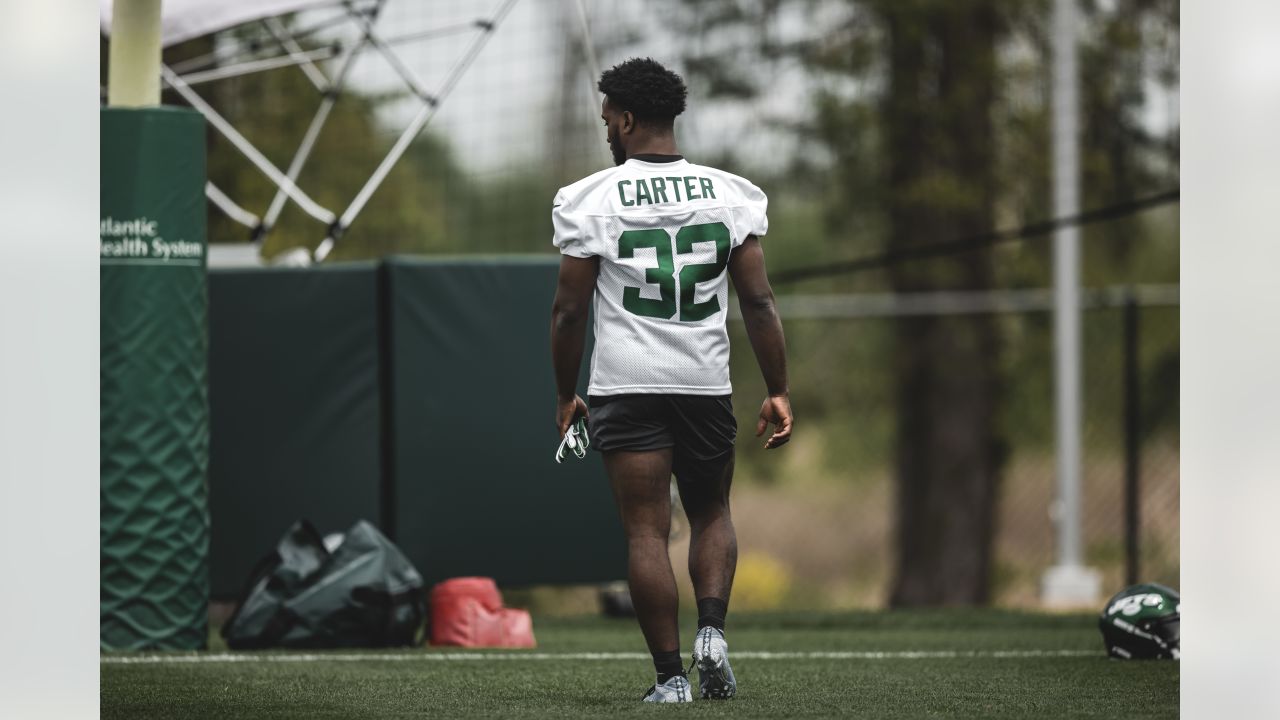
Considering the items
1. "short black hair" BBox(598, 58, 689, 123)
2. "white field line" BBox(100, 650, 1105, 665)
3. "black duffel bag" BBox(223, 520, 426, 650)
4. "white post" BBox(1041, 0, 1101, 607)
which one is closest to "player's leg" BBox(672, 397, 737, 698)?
"short black hair" BBox(598, 58, 689, 123)

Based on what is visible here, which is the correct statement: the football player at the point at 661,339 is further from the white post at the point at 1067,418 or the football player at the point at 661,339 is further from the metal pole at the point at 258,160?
the white post at the point at 1067,418

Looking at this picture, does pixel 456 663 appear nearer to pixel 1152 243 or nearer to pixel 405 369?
pixel 405 369

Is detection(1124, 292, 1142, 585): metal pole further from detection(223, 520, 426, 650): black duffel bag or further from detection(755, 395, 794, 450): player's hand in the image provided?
detection(755, 395, 794, 450): player's hand

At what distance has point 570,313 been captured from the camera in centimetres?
509

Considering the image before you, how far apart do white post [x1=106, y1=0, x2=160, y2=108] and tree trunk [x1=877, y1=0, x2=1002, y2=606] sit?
27.9 feet

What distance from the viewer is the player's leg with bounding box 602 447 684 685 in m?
5.02

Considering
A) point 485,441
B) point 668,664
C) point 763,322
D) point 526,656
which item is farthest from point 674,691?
point 485,441

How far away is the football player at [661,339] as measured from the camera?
5.06 m

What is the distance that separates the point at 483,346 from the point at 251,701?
3669 millimetres

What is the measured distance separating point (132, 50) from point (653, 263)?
143 inches

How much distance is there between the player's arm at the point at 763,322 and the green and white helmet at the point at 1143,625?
2103mm

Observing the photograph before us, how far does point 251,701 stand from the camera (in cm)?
538

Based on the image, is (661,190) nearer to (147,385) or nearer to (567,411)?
(567,411)
